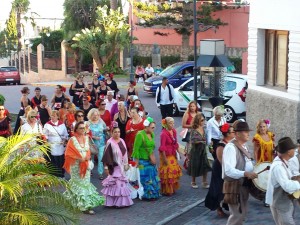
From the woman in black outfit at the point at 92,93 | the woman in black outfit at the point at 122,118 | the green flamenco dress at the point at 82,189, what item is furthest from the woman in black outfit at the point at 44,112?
the green flamenco dress at the point at 82,189

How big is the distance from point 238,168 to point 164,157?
13.1ft

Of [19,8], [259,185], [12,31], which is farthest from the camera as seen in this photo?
[19,8]

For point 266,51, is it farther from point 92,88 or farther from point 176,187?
point 176,187

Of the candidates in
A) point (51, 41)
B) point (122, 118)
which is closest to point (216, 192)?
point (122, 118)

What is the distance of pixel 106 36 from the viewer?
4272 centimetres

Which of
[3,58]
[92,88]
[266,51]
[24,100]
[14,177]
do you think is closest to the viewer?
[14,177]

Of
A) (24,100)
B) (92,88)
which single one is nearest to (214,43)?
(92,88)

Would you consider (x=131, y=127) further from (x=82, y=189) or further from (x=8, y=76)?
(x=8, y=76)

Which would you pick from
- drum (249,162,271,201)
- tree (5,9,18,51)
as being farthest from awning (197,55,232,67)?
tree (5,9,18,51)

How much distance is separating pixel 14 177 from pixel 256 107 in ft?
38.1

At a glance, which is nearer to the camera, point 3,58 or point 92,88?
point 92,88

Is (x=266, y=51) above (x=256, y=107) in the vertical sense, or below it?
above

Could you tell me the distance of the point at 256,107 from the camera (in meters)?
A: 19.2

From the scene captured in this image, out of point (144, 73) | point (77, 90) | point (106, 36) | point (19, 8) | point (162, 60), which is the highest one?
point (19, 8)
